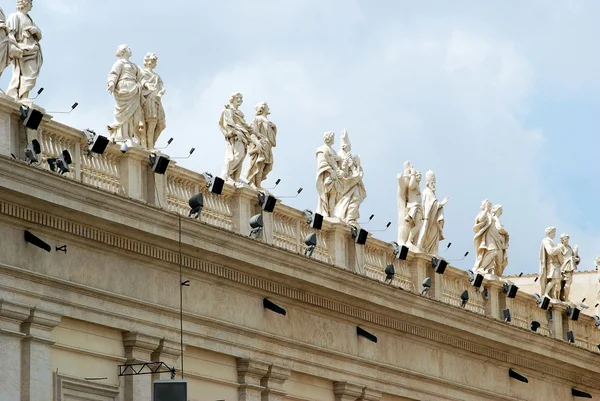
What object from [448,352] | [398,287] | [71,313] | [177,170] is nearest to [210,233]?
[177,170]

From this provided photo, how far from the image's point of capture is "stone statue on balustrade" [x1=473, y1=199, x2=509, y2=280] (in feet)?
151

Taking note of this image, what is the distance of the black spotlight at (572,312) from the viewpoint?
4894cm

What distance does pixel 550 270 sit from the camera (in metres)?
48.9

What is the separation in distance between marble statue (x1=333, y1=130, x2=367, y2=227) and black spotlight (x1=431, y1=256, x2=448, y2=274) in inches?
114

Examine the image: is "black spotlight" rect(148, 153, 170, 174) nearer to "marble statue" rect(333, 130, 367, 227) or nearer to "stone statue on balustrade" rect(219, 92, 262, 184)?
"stone statue on balustrade" rect(219, 92, 262, 184)

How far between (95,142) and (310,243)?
626 centimetres

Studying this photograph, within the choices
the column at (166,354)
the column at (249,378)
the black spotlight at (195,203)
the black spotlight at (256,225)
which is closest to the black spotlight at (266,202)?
the black spotlight at (256,225)

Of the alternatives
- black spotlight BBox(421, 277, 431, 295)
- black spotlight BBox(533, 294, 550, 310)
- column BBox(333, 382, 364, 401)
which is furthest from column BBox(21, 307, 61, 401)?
black spotlight BBox(533, 294, 550, 310)

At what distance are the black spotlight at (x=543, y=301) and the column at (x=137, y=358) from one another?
15.9 metres

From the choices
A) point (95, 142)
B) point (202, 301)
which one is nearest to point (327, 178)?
point (202, 301)

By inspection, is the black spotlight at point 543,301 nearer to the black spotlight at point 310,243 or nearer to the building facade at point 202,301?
the building facade at point 202,301

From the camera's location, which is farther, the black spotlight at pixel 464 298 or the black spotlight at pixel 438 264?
the black spotlight at pixel 464 298

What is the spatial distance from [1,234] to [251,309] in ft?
22.4

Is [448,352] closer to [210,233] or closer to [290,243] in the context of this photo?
[290,243]
